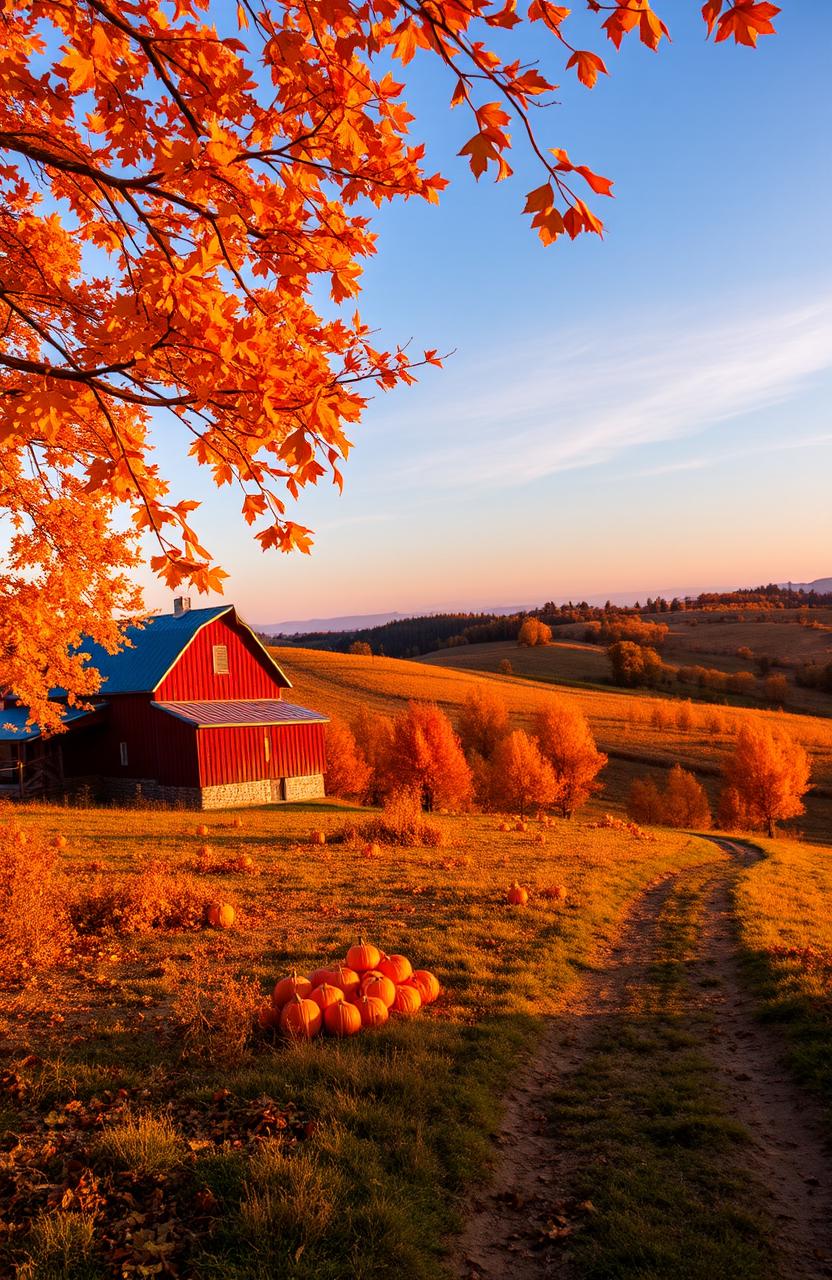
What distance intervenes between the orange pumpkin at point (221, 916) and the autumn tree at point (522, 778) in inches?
1515

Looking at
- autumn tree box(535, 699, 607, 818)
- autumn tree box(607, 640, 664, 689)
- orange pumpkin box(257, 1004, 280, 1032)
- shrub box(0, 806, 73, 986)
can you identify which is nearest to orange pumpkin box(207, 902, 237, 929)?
shrub box(0, 806, 73, 986)

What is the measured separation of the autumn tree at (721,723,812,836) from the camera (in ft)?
167

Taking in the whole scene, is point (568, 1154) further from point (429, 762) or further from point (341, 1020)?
point (429, 762)

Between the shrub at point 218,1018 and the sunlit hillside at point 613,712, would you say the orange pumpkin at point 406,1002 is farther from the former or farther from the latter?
the sunlit hillside at point 613,712

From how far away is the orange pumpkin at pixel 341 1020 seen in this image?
271 inches

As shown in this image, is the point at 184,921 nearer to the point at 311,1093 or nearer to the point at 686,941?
the point at 311,1093

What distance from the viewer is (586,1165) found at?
5375mm

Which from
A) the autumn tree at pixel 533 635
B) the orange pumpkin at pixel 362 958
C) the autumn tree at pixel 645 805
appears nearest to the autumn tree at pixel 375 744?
the autumn tree at pixel 645 805

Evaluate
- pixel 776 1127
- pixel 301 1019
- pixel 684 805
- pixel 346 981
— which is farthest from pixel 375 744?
pixel 776 1127

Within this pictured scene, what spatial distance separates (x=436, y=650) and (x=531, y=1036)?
460 feet

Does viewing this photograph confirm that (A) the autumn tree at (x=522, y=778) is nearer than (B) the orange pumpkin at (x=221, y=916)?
No

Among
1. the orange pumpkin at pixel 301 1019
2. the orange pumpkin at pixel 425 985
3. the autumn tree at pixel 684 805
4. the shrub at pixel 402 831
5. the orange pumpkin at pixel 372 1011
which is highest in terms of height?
the orange pumpkin at pixel 301 1019

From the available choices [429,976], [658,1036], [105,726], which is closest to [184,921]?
[429,976]

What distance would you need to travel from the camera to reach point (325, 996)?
278 inches
